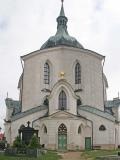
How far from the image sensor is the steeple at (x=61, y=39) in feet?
183

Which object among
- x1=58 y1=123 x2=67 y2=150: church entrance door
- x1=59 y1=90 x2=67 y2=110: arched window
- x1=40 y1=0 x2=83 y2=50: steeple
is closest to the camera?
x1=58 y1=123 x2=67 y2=150: church entrance door

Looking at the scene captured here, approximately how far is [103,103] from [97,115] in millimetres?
4659

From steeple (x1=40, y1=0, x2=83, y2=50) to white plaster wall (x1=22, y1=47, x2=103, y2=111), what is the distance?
71.9 inches

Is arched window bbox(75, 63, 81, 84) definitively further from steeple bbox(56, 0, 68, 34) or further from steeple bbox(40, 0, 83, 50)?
steeple bbox(56, 0, 68, 34)

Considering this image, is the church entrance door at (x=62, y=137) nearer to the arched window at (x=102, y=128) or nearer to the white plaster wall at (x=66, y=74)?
the arched window at (x=102, y=128)

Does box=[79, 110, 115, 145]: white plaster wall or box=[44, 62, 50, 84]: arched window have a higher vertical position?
box=[44, 62, 50, 84]: arched window

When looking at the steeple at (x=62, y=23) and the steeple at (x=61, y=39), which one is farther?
the steeple at (x=62, y=23)

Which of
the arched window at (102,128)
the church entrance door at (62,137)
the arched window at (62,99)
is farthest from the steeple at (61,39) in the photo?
the church entrance door at (62,137)

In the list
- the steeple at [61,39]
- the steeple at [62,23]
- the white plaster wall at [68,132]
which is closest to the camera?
the white plaster wall at [68,132]

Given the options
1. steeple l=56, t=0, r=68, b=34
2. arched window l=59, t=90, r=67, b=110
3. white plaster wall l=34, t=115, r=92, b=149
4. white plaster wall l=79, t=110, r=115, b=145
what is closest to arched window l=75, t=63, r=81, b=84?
arched window l=59, t=90, r=67, b=110

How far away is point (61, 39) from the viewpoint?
5622 centimetres

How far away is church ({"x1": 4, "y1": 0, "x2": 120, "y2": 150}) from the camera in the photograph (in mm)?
46375

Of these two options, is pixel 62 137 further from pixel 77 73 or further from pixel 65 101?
pixel 77 73

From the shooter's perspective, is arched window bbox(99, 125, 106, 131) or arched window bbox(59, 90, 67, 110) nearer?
arched window bbox(59, 90, 67, 110)
